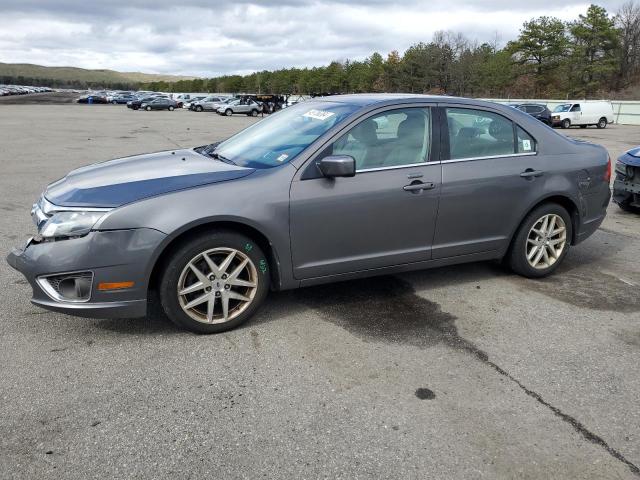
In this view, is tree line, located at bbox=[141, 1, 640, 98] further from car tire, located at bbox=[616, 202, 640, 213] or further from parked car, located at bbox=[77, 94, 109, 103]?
car tire, located at bbox=[616, 202, 640, 213]

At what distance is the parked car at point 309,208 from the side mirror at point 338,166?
0.01m

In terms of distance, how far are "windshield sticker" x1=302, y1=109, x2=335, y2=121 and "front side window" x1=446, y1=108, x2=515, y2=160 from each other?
102 centimetres

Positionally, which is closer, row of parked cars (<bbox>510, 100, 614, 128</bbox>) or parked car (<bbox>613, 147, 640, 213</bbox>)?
parked car (<bbox>613, 147, 640, 213</bbox>)

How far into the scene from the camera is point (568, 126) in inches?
1378

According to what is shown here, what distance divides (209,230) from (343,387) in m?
1.40

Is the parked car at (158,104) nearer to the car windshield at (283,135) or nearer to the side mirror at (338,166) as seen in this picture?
the car windshield at (283,135)

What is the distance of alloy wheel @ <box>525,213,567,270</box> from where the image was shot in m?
5.02

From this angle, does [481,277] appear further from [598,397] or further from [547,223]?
[598,397]

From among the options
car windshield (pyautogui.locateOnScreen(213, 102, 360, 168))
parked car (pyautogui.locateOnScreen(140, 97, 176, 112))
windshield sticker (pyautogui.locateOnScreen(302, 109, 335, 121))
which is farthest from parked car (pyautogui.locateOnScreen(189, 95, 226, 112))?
windshield sticker (pyautogui.locateOnScreen(302, 109, 335, 121))

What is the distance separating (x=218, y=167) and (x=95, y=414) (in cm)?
196

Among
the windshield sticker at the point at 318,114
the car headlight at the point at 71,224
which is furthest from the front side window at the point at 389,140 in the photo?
the car headlight at the point at 71,224

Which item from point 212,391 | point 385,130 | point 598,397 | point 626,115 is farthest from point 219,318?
point 626,115

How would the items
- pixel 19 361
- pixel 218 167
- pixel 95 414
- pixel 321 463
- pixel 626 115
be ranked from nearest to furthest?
1. pixel 321 463
2. pixel 95 414
3. pixel 19 361
4. pixel 218 167
5. pixel 626 115

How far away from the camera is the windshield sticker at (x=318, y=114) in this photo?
4402 mm
